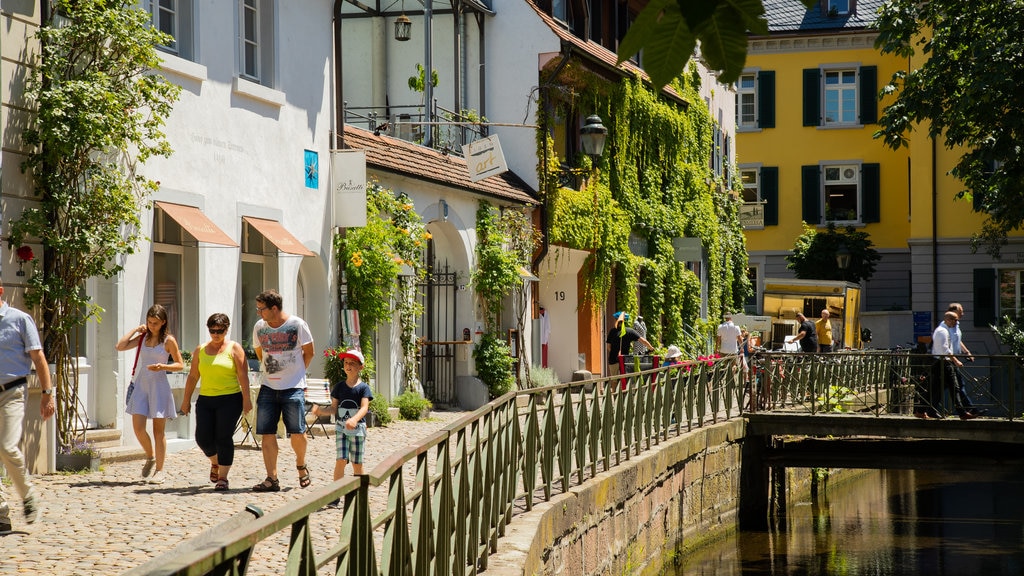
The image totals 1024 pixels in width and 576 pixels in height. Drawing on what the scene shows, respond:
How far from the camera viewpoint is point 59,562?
726 centimetres

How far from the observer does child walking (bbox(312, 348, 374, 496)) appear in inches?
384

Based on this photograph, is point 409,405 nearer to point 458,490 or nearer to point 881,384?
point 881,384

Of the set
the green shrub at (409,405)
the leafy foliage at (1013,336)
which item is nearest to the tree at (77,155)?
the green shrub at (409,405)

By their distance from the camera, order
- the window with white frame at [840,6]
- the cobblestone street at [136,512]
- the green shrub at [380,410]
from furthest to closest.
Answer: the window with white frame at [840,6] → the green shrub at [380,410] → the cobblestone street at [136,512]

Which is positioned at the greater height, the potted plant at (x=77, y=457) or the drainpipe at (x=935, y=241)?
the drainpipe at (x=935, y=241)

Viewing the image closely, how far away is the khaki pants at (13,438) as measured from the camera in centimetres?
834

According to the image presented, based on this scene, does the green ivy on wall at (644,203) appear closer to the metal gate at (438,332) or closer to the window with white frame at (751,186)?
the metal gate at (438,332)

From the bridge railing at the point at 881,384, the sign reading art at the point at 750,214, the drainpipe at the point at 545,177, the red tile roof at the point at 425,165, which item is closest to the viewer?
the red tile roof at the point at 425,165

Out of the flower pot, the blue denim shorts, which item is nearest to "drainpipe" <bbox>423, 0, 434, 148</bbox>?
the flower pot

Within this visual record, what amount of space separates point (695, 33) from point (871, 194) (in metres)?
40.4

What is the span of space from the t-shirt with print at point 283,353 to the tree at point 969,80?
10.1 metres

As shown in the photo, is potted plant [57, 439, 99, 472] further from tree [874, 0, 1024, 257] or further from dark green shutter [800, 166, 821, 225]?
dark green shutter [800, 166, 821, 225]

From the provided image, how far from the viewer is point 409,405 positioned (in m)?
17.3

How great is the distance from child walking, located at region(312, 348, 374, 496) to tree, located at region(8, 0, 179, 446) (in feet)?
9.24
